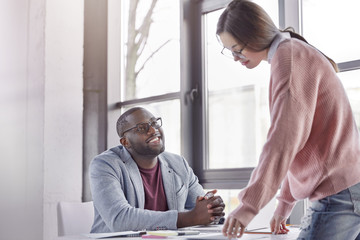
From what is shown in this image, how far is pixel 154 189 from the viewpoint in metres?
3.08

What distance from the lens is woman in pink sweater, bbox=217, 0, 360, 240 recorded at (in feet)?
4.58

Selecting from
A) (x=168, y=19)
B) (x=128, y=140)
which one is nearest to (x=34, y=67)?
(x=168, y=19)

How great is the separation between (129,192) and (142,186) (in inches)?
3.6

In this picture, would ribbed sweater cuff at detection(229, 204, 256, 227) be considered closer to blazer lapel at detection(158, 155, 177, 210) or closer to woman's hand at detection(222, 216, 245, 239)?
woman's hand at detection(222, 216, 245, 239)

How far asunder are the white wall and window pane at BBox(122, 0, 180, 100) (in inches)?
16.4

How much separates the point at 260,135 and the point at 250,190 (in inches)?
85.2

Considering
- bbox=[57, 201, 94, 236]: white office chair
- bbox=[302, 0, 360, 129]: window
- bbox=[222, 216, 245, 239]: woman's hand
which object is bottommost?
bbox=[57, 201, 94, 236]: white office chair

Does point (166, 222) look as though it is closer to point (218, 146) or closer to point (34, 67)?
point (218, 146)

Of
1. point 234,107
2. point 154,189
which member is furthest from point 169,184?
point 234,107

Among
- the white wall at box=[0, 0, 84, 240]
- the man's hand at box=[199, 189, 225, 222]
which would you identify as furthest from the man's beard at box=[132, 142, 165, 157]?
the white wall at box=[0, 0, 84, 240]

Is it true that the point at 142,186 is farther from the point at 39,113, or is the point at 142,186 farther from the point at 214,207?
the point at 39,113

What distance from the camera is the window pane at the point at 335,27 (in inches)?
121

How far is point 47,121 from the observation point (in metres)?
4.20

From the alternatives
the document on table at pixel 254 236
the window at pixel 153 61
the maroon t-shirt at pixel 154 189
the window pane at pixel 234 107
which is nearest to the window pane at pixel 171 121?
the window at pixel 153 61
